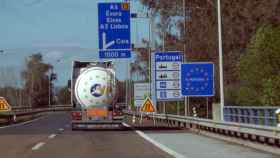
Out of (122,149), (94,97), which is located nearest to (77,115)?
(94,97)

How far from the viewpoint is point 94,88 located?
34094 mm

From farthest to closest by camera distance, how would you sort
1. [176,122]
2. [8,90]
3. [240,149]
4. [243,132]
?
[8,90], [176,122], [243,132], [240,149]

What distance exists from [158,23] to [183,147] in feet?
147

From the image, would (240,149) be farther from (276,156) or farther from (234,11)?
(234,11)

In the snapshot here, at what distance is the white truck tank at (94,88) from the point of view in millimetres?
33938

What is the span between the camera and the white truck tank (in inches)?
1336

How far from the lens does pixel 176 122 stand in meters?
43.3

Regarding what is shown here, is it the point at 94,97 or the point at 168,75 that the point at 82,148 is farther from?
the point at 168,75

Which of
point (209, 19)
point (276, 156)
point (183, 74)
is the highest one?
point (209, 19)

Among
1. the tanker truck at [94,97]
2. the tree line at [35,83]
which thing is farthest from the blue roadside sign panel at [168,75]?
the tree line at [35,83]

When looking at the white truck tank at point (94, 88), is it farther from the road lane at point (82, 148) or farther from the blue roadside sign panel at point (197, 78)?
the road lane at point (82, 148)

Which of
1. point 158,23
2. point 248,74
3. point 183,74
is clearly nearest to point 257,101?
point 248,74

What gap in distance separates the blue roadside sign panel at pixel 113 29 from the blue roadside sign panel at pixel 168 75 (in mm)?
4386

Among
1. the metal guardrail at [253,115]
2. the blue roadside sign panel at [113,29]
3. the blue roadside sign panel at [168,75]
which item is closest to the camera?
the metal guardrail at [253,115]
